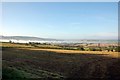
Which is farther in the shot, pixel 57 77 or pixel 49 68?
pixel 49 68

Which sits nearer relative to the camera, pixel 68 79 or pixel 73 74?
pixel 68 79

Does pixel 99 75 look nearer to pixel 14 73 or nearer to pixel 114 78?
pixel 114 78

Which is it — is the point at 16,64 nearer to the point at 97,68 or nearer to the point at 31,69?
the point at 31,69

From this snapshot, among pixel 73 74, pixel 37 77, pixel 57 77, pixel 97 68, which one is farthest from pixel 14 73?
pixel 97 68

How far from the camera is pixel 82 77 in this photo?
13.1m

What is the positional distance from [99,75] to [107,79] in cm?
90

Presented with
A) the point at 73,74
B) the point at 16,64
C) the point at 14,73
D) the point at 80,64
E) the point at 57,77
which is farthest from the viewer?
the point at 80,64

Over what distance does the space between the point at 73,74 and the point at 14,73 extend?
3357 mm

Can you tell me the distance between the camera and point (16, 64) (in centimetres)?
1459

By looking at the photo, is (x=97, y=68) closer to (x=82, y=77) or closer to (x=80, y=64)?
(x=80, y=64)

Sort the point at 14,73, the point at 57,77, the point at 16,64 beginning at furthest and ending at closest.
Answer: the point at 16,64
the point at 57,77
the point at 14,73

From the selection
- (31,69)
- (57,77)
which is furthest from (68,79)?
(31,69)

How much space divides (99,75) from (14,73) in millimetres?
4621

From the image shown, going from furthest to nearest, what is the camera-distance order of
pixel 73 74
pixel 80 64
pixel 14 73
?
pixel 80 64 < pixel 73 74 < pixel 14 73
